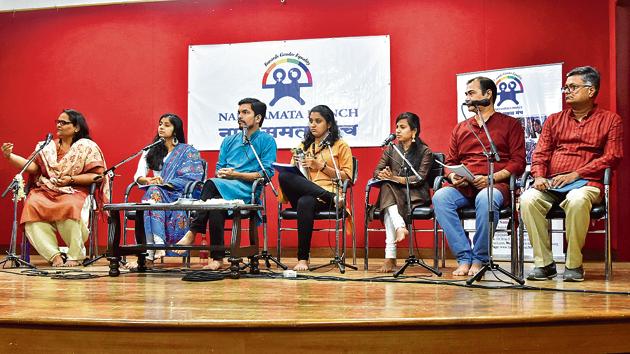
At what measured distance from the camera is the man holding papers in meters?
4.03

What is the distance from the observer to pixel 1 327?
2.13 metres

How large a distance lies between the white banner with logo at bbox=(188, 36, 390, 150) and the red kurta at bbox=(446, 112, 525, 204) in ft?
5.40

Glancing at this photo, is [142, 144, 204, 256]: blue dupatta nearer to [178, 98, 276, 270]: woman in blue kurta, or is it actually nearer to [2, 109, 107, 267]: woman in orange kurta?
[178, 98, 276, 270]: woman in blue kurta

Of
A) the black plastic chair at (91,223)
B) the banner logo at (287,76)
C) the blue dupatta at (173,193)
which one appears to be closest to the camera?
the blue dupatta at (173,193)

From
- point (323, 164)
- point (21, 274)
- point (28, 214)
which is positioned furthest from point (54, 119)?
point (323, 164)

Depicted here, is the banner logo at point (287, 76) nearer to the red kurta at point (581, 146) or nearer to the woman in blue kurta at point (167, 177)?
the woman in blue kurta at point (167, 177)

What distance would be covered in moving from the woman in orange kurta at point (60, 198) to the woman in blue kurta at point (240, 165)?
89 centimetres

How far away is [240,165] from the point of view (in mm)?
4910

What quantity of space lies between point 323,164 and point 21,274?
204 centimetres

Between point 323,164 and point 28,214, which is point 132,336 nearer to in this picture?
point 323,164

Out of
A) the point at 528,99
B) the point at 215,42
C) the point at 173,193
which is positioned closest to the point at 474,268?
the point at 528,99

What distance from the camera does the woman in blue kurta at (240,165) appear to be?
4.61 m

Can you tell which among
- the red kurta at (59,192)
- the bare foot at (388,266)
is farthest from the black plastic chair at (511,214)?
the red kurta at (59,192)

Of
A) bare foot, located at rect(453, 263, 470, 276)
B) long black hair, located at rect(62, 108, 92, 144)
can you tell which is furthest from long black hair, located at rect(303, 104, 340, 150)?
long black hair, located at rect(62, 108, 92, 144)
